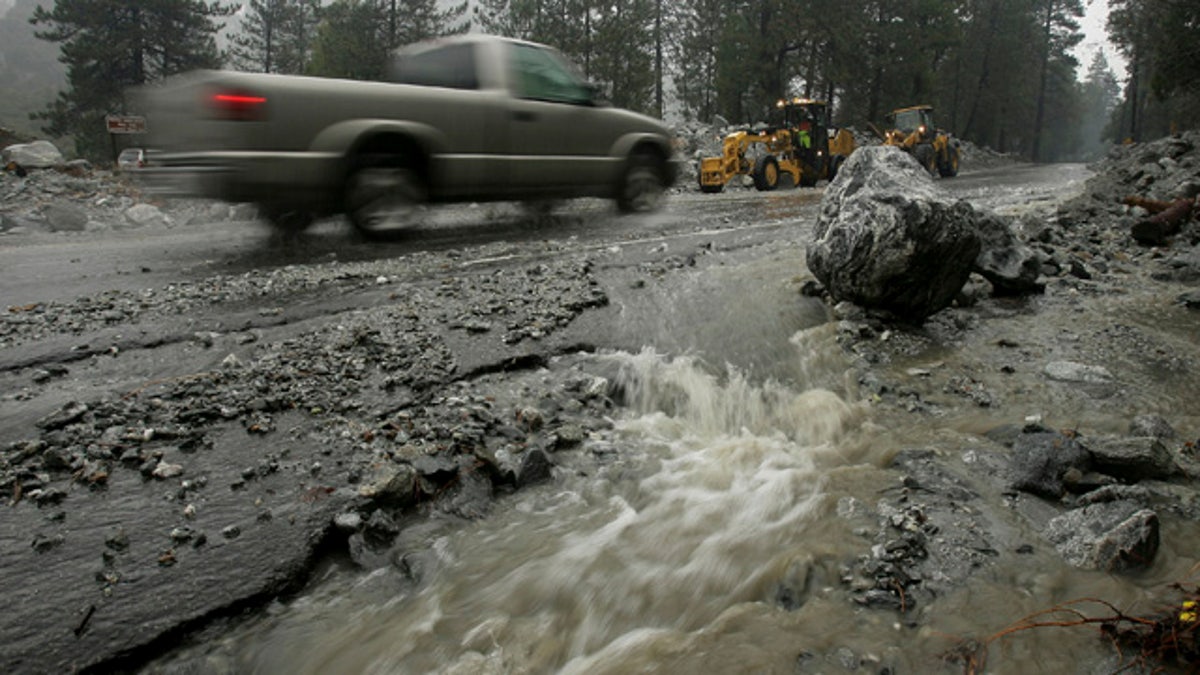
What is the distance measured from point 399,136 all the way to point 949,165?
25113 mm

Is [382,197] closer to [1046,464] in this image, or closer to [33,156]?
[1046,464]

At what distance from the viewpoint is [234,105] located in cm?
534

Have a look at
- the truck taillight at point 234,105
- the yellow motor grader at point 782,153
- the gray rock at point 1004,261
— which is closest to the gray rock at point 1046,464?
the gray rock at point 1004,261

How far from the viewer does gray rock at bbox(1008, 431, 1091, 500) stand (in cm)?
271

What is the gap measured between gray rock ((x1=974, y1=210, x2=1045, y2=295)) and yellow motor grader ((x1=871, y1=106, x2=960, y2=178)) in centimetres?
1799

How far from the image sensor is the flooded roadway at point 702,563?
6.43 ft

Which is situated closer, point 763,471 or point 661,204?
point 763,471

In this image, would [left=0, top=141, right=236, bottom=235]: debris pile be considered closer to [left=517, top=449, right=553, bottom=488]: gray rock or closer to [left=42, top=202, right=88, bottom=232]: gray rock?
[left=42, top=202, right=88, bottom=232]: gray rock

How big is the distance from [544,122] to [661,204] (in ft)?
8.53

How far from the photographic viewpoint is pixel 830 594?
85.5 inches

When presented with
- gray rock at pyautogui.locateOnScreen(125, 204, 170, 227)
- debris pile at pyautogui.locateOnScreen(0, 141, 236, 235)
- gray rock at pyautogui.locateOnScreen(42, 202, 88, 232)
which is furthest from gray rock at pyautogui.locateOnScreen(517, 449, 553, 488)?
gray rock at pyautogui.locateOnScreen(125, 204, 170, 227)

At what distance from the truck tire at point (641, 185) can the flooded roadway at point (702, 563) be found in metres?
4.93

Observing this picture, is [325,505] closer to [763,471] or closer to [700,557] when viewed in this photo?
[700,557]

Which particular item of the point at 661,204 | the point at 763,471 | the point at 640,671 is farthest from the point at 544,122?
the point at 640,671
